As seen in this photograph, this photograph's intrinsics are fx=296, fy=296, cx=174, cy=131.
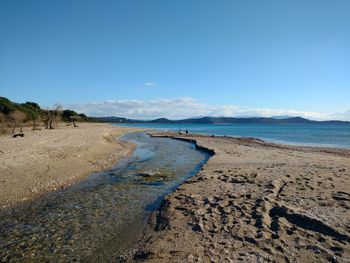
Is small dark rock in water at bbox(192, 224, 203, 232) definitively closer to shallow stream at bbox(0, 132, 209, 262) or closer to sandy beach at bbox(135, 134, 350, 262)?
sandy beach at bbox(135, 134, 350, 262)

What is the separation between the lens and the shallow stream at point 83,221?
7820mm

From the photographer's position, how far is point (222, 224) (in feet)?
28.5

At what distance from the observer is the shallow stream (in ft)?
25.7

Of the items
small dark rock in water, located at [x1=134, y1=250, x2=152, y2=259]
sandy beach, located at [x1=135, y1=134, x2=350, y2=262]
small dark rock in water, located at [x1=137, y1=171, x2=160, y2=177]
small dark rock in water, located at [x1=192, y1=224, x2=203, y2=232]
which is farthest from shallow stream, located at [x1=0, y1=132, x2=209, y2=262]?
small dark rock in water, located at [x1=192, y1=224, x2=203, y2=232]

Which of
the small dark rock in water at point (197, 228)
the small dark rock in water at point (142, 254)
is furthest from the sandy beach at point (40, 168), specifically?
the small dark rock in water at point (197, 228)

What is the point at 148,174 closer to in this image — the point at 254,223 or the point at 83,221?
the point at 83,221

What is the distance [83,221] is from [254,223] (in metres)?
5.60

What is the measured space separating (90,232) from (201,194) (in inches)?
192

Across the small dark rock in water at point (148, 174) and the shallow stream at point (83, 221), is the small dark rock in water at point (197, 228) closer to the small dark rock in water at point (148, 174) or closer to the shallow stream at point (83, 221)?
the shallow stream at point (83, 221)

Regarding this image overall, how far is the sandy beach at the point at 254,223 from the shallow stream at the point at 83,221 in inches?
35.0

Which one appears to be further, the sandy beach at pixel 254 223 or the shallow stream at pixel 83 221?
the shallow stream at pixel 83 221

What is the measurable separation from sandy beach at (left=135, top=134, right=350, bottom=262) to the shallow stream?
0.89 metres

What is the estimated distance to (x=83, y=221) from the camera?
10.0 m

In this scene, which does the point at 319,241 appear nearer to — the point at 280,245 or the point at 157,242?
the point at 280,245
